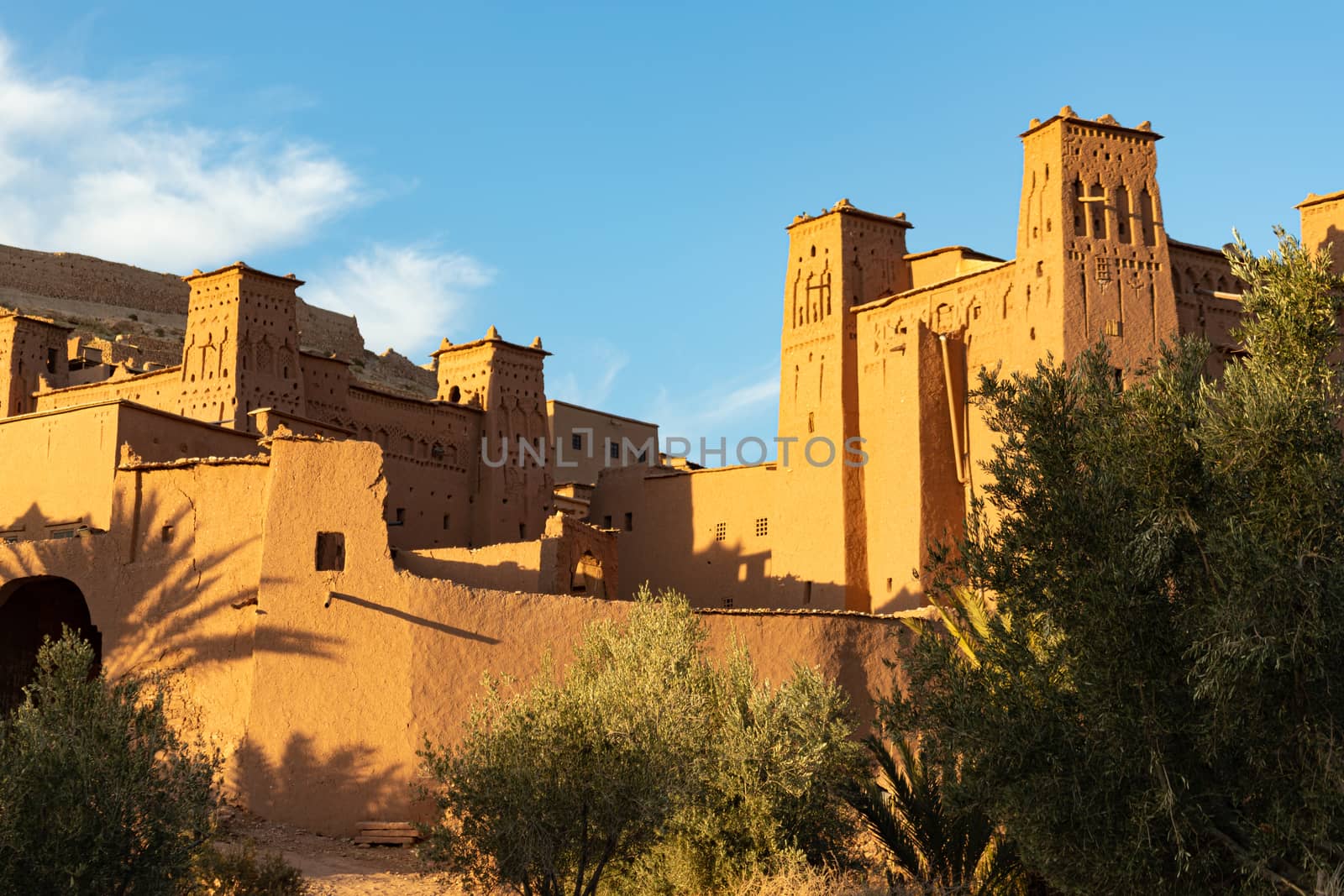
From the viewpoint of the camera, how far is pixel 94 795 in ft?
43.9

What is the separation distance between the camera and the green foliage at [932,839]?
16344 mm

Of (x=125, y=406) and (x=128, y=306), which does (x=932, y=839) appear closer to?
(x=125, y=406)

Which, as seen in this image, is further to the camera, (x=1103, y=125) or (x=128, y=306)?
(x=128, y=306)

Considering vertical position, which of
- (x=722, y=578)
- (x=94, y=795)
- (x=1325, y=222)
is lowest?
(x=94, y=795)

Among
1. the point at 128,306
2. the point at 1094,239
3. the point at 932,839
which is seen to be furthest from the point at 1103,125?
the point at 128,306

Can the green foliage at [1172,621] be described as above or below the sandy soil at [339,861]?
above

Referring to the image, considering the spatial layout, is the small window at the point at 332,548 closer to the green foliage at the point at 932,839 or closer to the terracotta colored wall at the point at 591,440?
the green foliage at the point at 932,839

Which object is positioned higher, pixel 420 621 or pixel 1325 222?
pixel 1325 222

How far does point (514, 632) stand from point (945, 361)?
586 inches

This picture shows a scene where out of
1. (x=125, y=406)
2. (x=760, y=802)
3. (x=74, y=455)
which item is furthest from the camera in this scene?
(x=74, y=455)

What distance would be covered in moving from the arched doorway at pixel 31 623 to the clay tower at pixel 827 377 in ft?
51.0

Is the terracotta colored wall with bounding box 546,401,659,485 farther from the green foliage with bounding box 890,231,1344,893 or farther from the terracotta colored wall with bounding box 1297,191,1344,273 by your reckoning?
the green foliage with bounding box 890,231,1344,893

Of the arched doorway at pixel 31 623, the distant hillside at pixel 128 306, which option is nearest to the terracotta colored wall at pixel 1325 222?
the arched doorway at pixel 31 623

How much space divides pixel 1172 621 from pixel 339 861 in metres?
11.6
